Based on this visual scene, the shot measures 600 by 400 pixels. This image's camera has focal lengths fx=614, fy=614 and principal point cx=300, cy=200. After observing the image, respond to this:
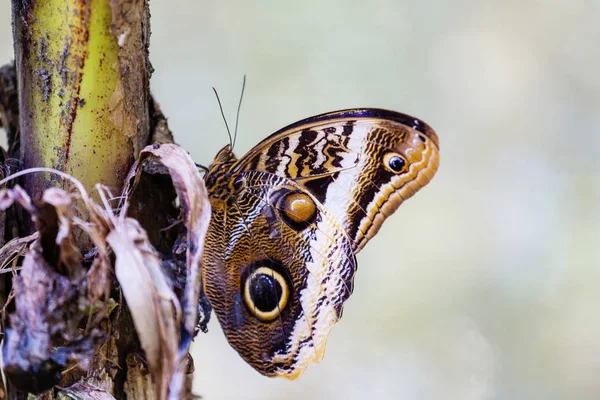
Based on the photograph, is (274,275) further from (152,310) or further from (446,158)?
(446,158)

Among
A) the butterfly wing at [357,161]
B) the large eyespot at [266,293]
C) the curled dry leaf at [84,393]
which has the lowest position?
the curled dry leaf at [84,393]

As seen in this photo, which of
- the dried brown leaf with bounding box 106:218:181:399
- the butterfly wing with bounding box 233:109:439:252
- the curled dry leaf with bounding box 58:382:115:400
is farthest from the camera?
the butterfly wing with bounding box 233:109:439:252

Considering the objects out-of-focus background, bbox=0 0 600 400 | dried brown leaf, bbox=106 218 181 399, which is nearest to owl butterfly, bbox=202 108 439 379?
dried brown leaf, bbox=106 218 181 399

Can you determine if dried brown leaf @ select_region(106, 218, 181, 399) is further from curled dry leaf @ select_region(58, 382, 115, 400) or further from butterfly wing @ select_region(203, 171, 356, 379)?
butterfly wing @ select_region(203, 171, 356, 379)

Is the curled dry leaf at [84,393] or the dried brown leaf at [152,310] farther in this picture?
the curled dry leaf at [84,393]

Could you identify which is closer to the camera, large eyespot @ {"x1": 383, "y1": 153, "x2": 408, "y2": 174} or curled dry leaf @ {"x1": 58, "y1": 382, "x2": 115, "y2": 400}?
curled dry leaf @ {"x1": 58, "y1": 382, "x2": 115, "y2": 400}

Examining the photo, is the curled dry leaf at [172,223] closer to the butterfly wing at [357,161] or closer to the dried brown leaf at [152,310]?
the dried brown leaf at [152,310]

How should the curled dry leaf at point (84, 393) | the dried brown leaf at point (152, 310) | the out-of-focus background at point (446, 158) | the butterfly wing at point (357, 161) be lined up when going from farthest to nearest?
the out-of-focus background at point (446, 158)
the butterfly wing at point (357, 161)
the curled dry leaf at point (84, 393)
the dried brown leaf at point (152, 310)

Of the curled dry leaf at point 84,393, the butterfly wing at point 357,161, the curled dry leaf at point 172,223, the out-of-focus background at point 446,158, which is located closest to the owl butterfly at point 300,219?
the butterfly wing at point 357,161

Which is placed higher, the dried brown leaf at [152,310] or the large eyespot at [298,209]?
the large eyespot at [298,209]
